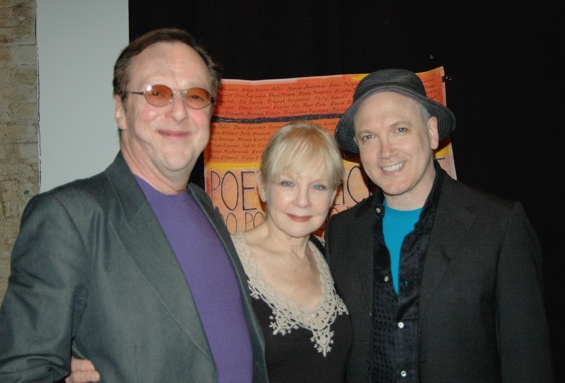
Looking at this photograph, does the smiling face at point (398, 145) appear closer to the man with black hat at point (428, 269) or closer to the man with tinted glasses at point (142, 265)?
the man with black hat at point (428, 269)

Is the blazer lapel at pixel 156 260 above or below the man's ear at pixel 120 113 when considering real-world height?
below

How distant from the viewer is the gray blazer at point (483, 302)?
174 cm

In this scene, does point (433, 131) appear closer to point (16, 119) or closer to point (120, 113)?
point (120, 113)

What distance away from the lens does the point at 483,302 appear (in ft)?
5.88

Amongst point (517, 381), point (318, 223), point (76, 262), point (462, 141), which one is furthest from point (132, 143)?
point (462, 141)

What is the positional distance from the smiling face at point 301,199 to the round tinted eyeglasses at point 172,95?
552mm

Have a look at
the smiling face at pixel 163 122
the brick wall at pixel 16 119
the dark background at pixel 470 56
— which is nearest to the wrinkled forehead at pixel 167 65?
the smiling face at pixel 163 122

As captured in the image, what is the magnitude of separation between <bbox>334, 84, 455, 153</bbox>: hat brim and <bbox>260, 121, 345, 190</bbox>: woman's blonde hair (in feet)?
0.75

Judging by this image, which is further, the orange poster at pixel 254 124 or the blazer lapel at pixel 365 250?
the orange poster at pixel 254 124

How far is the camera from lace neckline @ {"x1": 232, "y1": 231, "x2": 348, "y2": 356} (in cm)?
179

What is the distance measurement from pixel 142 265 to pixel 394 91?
4.64 ft

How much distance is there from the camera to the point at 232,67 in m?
2.81

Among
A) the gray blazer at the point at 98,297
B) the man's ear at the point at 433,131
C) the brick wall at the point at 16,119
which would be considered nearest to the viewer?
the gray blazer at the point at 98,297

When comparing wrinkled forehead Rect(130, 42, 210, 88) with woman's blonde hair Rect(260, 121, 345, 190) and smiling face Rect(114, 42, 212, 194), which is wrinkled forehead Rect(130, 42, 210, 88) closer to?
smiling face Rect(114, 42, 212, 194)
